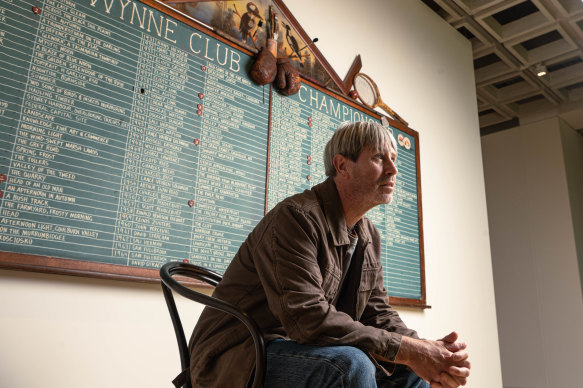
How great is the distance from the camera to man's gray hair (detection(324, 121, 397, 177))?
1.75 metres

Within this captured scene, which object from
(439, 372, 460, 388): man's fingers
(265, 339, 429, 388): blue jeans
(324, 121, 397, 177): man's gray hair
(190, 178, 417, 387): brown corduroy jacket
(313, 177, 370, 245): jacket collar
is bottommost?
(439, 372, 460, 388): man's fingers

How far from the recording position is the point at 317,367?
1.19 metres

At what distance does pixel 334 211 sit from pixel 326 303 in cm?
37

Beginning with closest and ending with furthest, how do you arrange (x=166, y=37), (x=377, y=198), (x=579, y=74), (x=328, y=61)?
(x=377, y=198) → (x=166, y=37) → (x=328, y=61) → (x=579, y=74)

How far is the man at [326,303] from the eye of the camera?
4.15 feet

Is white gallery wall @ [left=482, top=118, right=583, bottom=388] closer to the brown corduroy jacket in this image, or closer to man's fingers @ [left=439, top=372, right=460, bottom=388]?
the brown corduroy jacket

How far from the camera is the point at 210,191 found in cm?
223

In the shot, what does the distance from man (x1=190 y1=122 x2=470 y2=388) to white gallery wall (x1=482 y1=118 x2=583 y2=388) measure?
4.67 meters

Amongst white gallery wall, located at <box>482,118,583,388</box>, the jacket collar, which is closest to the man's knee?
the jacket collar

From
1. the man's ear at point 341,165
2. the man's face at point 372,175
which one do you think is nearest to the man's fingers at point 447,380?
the man's face at point 372,175

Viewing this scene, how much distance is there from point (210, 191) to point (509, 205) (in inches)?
200

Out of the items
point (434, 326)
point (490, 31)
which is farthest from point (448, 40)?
point (434, 326)

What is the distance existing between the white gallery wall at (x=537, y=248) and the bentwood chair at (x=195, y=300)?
17.0ft

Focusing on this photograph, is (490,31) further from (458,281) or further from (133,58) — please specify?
(133,58)
